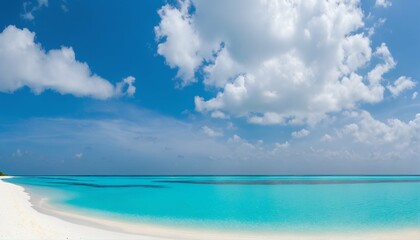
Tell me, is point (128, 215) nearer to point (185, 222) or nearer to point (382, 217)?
point (185, 222)

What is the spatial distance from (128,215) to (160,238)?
7679 millimetres

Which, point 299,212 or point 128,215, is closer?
point 128,215

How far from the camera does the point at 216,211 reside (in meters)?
21.0

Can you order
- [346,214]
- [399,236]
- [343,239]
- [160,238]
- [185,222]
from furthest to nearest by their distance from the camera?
[346,214]
[185,222]
[399,236]
[343,239]
[160,238]

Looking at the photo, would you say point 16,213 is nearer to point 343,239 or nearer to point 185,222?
point 185,222

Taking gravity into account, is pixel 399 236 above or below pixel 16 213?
below

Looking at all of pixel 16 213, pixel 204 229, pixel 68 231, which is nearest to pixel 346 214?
pixel 204 229

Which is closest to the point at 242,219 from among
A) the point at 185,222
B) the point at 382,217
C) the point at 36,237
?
the point at 185,222

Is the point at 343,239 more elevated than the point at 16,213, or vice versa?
the point at 16,213

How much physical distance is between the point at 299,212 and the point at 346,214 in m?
2.92

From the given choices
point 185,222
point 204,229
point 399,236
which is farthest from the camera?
point 185,222

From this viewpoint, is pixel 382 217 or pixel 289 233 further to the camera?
pixel 382 217

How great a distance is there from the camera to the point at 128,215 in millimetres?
18797

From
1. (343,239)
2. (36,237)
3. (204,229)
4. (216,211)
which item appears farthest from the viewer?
(216,211)
